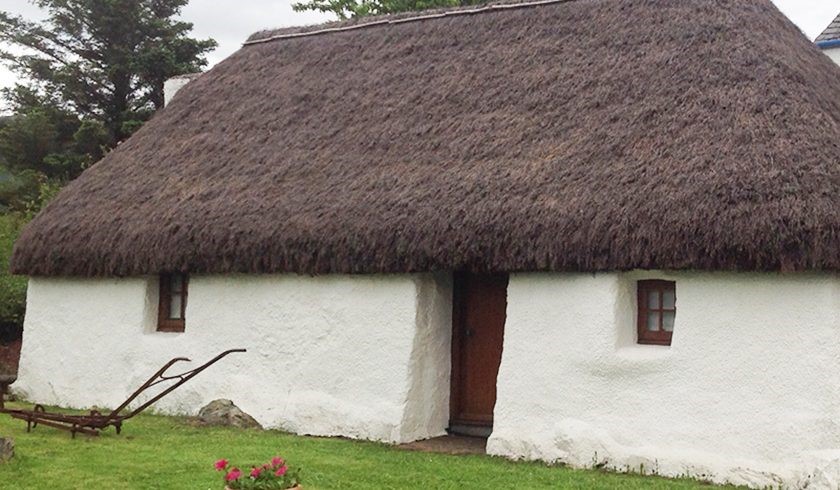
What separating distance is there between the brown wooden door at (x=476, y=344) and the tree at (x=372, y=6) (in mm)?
14724

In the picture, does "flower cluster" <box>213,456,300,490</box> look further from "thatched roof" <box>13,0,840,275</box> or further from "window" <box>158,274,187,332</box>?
"window" <box>158,274,187,332</box>

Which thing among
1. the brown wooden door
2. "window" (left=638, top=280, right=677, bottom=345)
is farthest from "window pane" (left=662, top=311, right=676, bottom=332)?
the brown wooden door

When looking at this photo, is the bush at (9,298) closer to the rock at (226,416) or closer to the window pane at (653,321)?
the rock at (226,416)

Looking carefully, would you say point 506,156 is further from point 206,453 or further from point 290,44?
point 290,44

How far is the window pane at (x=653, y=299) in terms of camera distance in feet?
33.2

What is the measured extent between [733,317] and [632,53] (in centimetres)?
376

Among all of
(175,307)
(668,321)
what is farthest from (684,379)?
(175,307)

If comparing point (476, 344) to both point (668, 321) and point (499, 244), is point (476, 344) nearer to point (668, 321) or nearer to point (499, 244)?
point (499, 244)

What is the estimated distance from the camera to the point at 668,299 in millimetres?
10062

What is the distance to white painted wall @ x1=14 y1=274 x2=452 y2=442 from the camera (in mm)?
11383

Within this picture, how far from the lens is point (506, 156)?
36.9ft

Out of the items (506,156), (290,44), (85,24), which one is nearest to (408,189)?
(506,156)

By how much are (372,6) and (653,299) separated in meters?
18.3

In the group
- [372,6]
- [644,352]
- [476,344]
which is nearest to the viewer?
[644,352]
